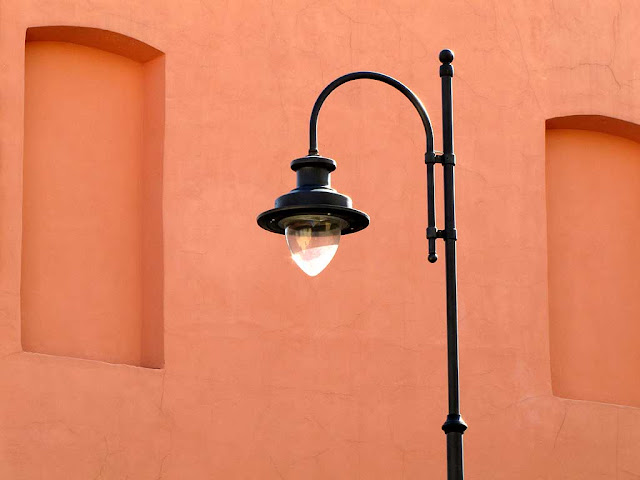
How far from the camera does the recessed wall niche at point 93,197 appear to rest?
9.83 m

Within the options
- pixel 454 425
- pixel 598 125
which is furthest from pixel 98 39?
pixel 598 125

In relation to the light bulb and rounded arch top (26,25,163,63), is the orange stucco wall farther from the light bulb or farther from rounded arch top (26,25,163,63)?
the light bulb

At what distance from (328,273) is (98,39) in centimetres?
229

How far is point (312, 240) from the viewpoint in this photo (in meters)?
7.27

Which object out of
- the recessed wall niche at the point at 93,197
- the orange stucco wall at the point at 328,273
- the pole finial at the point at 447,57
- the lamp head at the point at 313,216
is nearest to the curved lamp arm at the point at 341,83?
the lamp head at the point at 313,216

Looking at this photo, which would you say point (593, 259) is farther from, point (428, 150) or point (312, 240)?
point (312, 240)

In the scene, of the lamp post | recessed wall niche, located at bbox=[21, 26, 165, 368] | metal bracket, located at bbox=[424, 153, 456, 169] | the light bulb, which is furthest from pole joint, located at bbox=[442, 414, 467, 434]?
recessed wall niche, located at bbox=[21, 26, 165, 368]

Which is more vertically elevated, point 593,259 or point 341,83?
point 341,83

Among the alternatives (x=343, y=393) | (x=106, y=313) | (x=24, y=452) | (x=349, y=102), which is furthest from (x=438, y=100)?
(x=24, y=452)

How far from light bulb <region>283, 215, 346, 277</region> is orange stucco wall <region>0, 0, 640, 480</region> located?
2732mm

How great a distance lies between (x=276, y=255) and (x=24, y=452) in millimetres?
2351

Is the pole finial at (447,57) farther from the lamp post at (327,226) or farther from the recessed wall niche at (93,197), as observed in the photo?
the recessed wall niche at (93,197)

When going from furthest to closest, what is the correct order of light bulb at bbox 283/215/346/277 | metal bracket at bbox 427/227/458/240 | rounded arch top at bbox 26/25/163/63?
rounded arch top at bbox 26/25/163/63 < metal bracket at bbox 427/227/458/240 < light bulb at bbox 283/215/346/277

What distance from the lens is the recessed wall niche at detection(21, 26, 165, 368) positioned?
9828mm
